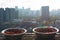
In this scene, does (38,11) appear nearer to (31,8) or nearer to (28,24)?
(31,8)

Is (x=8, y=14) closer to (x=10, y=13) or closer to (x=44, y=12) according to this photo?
(x=10, y=13)

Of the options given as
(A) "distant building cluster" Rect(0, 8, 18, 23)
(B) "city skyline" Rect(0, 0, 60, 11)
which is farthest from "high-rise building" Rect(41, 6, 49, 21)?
(A) "distant building cluster" Rect(0, 8, 18, 23)

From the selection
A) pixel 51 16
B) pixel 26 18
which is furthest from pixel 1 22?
pixel 51 16

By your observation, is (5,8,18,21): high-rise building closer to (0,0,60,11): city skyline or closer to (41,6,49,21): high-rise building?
(0,0,60,11): city skyline

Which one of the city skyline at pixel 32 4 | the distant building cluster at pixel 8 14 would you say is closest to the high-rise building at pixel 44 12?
the city skyline at pixel 32 4

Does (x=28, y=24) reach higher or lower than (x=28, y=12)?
lower

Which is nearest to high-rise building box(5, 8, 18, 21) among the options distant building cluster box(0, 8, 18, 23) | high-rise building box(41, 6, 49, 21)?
distant building cluster box(0, 8, 18, 23)

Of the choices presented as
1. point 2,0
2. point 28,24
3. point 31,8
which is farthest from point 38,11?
point 2,0

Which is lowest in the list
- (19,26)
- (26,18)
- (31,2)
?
(19,26)

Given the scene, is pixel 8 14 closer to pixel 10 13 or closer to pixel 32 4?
pixel 10 13

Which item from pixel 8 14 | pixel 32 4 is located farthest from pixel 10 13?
pixel 32 4

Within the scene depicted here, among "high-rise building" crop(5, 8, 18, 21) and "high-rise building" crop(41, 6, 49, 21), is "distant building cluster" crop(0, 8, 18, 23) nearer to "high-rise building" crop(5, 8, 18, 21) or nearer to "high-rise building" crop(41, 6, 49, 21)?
"high-rise building" crop(5, 8, 18, 21)
